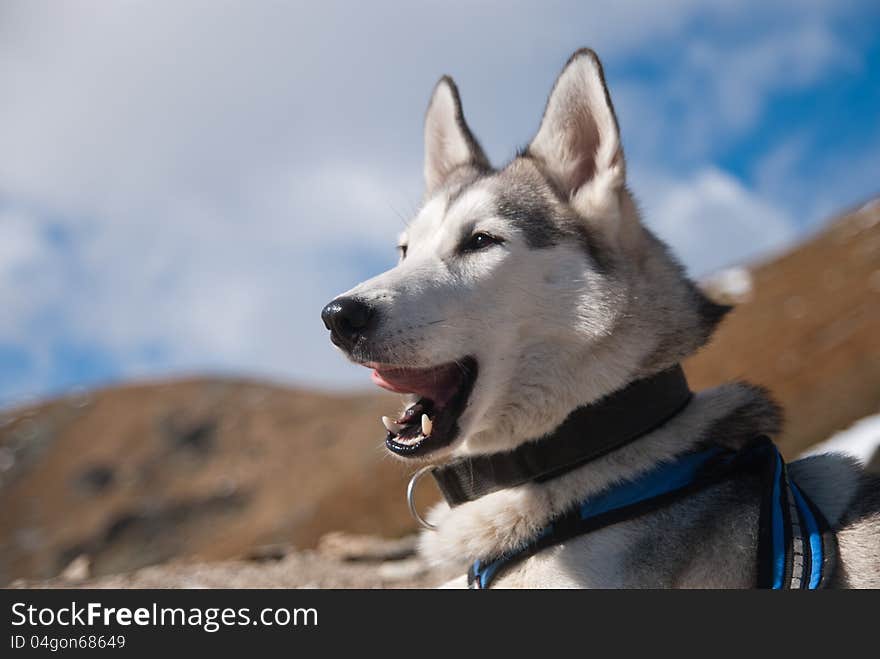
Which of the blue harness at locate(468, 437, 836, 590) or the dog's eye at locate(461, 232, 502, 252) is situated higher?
the dog's eye at locate(461, 232, 502, 252)

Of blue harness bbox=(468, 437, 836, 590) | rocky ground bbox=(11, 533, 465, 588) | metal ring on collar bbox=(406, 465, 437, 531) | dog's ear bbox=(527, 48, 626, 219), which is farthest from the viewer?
rocky ground bbox=(11, 533, 465, 588)

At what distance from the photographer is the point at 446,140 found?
6891 millimetres

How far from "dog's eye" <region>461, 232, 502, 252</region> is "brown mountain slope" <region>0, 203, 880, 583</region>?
52584 mm

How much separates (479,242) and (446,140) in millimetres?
1891

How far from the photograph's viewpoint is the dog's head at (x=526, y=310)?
4719 millimetres

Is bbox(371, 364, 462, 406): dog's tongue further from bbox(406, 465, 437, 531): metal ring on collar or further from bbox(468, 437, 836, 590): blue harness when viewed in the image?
bbox(468, 437, 836, 590): blue harness

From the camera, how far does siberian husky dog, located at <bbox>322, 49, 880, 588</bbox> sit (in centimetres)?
445

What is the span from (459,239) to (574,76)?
138 cm

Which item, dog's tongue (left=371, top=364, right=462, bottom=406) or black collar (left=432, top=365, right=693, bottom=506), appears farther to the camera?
dog's tongue (left=371, top=364, right=462, bottom=406)

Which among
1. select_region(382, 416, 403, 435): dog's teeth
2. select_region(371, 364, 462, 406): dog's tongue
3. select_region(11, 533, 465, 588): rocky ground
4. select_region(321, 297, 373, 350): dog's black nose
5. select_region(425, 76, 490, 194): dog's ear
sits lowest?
select_region(382, 416, 403, 435): dog's teeth

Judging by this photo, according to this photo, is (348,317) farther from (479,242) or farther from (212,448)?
(212,448)

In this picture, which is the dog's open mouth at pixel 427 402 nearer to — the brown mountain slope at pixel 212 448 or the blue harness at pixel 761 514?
the blue harness at pixel 761 514

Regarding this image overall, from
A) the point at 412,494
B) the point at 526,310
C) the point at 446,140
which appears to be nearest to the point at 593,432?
the point at 526,310

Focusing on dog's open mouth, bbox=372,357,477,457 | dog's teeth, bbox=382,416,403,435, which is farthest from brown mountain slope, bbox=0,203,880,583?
dog's teeth, bbox=382,416,403,435
